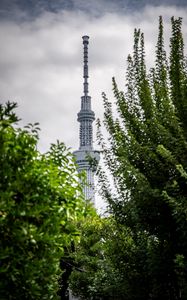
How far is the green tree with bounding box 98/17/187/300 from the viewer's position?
8.20 meters

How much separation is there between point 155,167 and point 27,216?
4.00m

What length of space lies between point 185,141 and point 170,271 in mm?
2297

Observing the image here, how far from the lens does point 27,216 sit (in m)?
5.14

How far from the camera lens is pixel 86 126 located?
185 meters

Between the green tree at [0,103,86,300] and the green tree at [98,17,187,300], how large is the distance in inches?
104

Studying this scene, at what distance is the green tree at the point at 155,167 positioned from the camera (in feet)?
26.9

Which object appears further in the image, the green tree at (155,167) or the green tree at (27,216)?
the green tree at (155,167)

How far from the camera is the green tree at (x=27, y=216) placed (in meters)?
4.90

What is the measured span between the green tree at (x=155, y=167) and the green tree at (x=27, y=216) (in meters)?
2.63

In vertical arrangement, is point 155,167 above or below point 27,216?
above

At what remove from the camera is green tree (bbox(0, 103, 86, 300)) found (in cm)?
490

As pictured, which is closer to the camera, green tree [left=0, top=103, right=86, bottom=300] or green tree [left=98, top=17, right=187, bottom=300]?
green tree [left=0, top=103, right=86, bottom=300]

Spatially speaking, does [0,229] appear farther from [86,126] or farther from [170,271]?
[86,126]

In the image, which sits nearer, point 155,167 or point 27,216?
point 27,216
